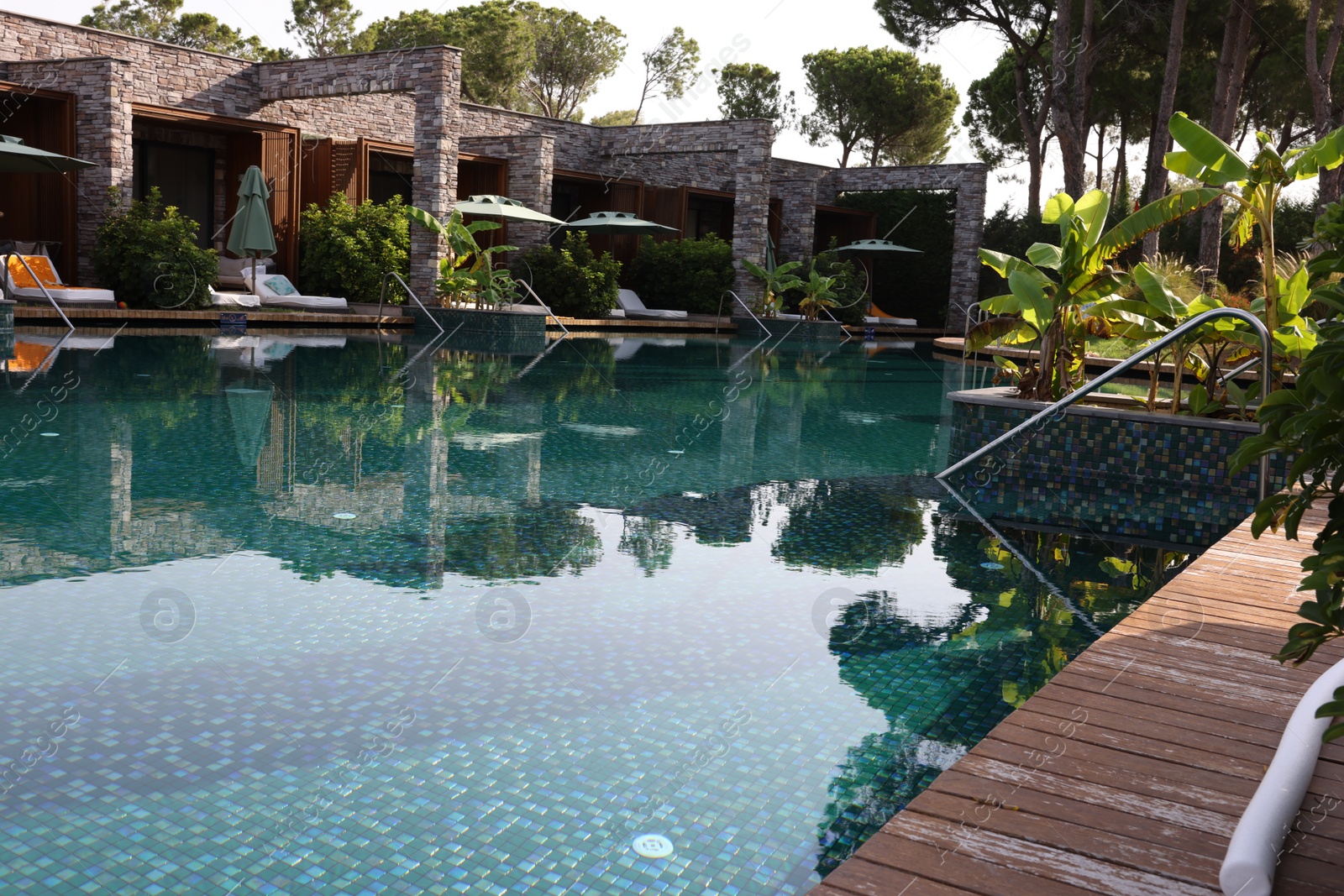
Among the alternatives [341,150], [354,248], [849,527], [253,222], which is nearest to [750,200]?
[341,150]

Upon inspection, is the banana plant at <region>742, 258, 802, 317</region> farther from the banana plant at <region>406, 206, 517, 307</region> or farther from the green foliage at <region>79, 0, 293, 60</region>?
the green foliage at <region>79, 0, 293, 60</region>

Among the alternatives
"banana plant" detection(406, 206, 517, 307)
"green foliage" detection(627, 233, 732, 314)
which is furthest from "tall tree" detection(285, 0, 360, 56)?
"banana plant" detection(406, 206, 517, 307)

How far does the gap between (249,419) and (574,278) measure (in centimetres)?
1361

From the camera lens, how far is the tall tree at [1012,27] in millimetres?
27234

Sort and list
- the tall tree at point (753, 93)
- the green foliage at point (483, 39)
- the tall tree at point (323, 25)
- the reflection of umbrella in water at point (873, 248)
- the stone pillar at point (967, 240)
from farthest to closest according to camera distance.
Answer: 1. the tall tree at point (753, 93)
2. the tall tree at point (323, 25)
3. the green foliage at point (483, 39)
4. the stone pillar at point (967, 240)
5. the reflection of umbrella in water at point (873, 248)

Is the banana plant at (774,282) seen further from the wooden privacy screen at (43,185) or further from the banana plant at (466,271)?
the wooden privacy screen at (43,185)

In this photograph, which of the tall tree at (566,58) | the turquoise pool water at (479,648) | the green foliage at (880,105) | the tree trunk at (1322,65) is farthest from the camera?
the tall tree at (566,58)

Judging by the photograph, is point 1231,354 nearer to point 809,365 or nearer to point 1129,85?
point 809,365

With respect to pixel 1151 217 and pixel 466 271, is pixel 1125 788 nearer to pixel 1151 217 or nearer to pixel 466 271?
pixel 1151 217

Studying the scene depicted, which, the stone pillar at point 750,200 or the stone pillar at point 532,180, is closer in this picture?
the stone pillar at point 532,180

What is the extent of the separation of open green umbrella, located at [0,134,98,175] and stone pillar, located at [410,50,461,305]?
5551 millimetres

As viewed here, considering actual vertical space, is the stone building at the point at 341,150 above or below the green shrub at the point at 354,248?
above

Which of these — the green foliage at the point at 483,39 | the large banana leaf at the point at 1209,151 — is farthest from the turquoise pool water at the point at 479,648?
the green foliage at the point at 483,39

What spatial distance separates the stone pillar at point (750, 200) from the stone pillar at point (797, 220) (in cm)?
235
